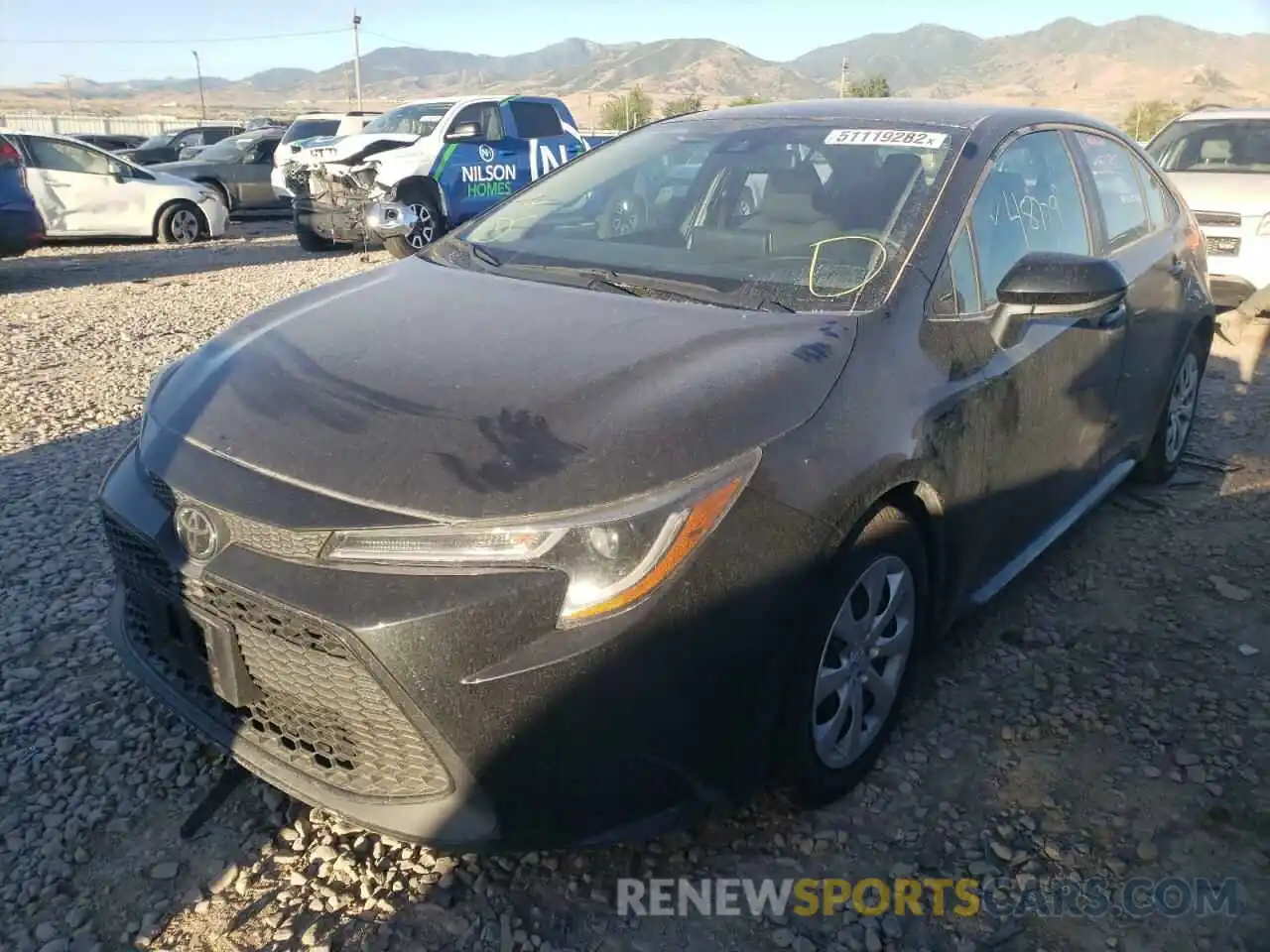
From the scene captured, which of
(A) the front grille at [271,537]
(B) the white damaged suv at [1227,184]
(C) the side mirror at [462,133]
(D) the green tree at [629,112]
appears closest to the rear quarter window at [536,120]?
(C) the side mirror at [462,133]

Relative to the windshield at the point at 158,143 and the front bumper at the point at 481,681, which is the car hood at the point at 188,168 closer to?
the windshield at the point at 158,143

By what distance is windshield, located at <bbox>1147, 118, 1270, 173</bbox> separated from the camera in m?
9.04

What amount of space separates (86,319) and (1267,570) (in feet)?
28.8

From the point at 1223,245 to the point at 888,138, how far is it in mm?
6500

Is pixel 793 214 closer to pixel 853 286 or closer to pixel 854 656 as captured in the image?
pixel 853 286

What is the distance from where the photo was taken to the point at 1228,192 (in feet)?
27.1

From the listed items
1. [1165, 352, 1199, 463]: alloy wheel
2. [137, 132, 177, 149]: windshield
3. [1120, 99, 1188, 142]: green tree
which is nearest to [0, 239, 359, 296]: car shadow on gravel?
[1165, 352, 1199, 463]: alloy wheel

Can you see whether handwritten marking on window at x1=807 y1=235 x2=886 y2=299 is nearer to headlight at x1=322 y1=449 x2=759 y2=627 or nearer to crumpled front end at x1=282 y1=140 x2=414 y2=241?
headlight at x1=322 y1=449 x2=759 y2=627

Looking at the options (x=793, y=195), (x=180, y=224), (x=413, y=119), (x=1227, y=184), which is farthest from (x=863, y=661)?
(x=180, y=224)

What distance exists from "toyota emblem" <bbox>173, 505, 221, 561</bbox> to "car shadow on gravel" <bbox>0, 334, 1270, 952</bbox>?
0.42 metres

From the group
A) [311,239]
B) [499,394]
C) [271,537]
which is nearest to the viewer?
[271,537]

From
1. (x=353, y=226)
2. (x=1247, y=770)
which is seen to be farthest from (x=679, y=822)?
(x=353, y=226)

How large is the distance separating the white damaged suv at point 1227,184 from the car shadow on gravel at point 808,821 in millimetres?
5430

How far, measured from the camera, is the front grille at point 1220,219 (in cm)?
807
